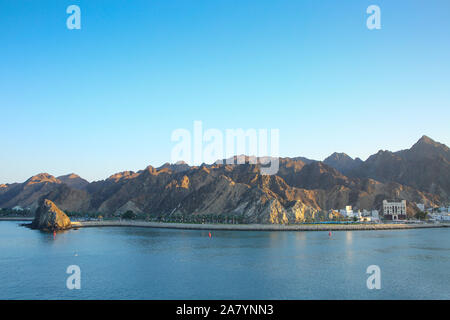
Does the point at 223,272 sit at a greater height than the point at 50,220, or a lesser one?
greater

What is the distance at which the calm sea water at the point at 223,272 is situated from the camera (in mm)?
53188

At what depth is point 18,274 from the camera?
6538 centimetres

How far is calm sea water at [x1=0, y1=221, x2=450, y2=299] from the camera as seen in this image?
5319cm

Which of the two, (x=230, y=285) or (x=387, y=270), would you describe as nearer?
(x=230, y=285)

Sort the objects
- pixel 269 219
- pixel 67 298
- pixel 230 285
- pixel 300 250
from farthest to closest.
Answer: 1. pixel 269 219
2. pixel 300 250
3. pixel 230 285
4. pixel 67 298

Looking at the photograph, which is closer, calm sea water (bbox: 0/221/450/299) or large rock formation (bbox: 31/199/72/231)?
calm sea water (bbox: 0/221/450/299)

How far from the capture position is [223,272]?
6631 cm

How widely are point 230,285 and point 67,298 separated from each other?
22.8m

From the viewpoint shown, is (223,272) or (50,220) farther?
(50,220)

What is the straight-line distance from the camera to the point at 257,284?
57844 mm

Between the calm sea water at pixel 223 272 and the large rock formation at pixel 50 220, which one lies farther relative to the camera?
the large rock formation at pixel 50 220

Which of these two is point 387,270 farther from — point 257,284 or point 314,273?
point 257,284
